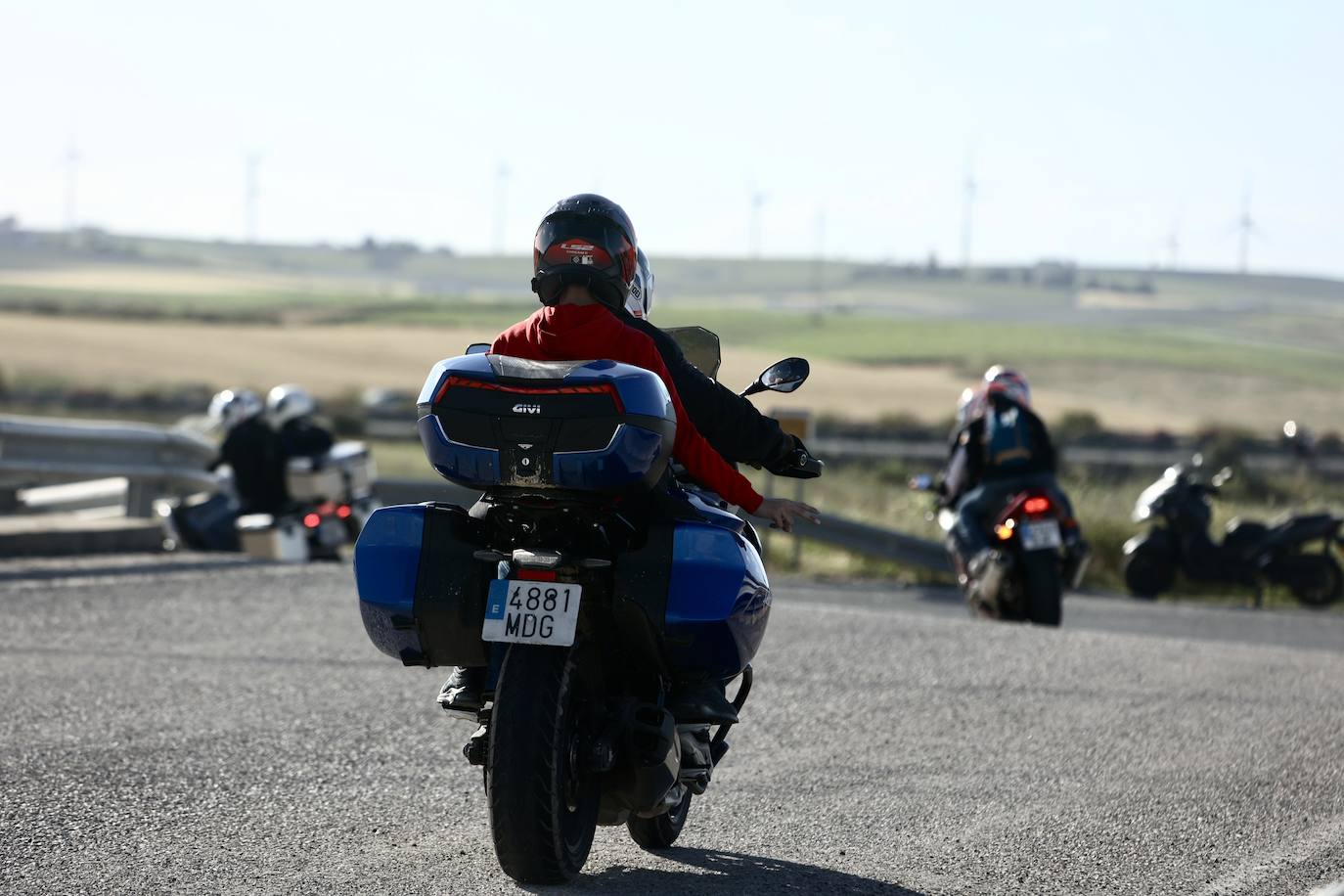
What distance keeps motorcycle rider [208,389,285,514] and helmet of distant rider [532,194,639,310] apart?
959 centimetres

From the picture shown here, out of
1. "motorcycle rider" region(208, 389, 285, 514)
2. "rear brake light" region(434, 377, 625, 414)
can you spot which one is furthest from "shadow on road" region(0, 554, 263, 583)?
"rear brake light" region(434, 377, 625, 414)

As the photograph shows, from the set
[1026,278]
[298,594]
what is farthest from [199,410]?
[1026,278]

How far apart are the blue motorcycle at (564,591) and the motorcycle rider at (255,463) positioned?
377 inches

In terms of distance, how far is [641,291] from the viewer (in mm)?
5934

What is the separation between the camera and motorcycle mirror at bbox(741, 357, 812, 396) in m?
5.78

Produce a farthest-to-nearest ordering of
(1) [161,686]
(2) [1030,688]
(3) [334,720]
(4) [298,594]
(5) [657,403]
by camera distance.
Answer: (4) [298,594], (2) [1030,688], (1) [161,686], (3) [334,720], (5) [657,403]

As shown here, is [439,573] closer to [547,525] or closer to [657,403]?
[547,525]

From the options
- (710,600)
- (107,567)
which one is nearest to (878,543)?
(107,567)

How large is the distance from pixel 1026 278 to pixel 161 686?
163 meters

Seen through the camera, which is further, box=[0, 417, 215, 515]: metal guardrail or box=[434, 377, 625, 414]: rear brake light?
box=[0, 417, 215, 515]: metal guardrail

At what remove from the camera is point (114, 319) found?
7656cm

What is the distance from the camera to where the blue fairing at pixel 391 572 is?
5.37 m

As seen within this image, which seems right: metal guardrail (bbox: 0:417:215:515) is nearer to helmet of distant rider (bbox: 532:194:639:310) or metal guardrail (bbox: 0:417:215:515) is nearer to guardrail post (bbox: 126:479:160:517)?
guardrail post (bbox: 126:479:160:517)

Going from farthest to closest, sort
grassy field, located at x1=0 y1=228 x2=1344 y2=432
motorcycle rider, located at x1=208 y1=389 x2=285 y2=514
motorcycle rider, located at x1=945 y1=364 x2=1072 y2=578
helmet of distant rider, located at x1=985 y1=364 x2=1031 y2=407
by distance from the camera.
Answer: grassy field, located at x1=0 y1=228 x2=1344 y2=432
motorcycle rider, located at x1=208 y1=389 x2=285 y2=514
helmet of distant rider, located at x1=985 y1=364 x2=1031 y2=407
motorcycle rider, located at x1=945 y1=364 x2=1072 y2=578
